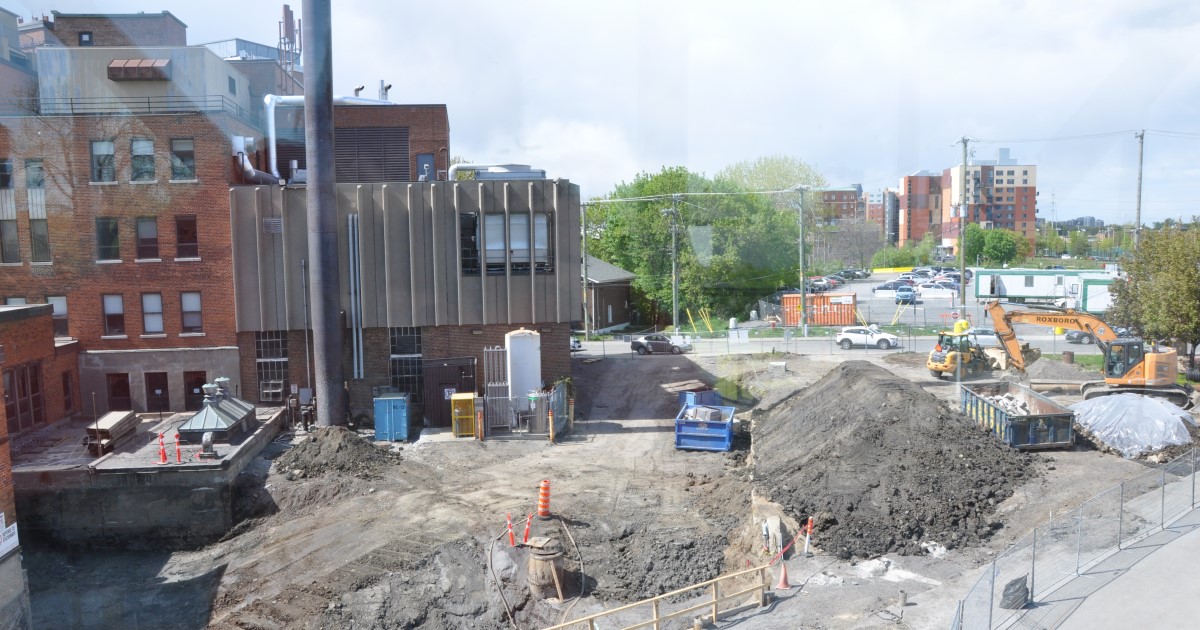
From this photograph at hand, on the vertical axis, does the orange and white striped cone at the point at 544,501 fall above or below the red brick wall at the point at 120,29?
below

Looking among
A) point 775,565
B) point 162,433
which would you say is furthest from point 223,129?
point 775,565

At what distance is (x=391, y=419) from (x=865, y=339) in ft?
94.7

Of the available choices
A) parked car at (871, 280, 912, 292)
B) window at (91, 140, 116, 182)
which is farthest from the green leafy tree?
window at (91, 140, 116, 182)

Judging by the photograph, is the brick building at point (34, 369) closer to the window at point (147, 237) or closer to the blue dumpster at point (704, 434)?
the window at point (147, 237)

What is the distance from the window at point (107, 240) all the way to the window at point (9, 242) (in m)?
2.77

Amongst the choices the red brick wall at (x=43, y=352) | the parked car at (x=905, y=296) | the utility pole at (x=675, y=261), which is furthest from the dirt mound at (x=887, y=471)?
the parked car at (x=905, y=296)

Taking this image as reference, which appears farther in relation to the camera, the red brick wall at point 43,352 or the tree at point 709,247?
the tree at point 709,247

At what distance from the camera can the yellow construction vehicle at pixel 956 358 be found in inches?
1330

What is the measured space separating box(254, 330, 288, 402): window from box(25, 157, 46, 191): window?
28.8 ft

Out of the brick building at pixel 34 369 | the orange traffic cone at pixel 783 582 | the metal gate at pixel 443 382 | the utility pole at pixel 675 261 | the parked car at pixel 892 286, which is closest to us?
the orange traffic cone at pixel 783 582

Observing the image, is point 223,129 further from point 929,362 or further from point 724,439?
point 929,362

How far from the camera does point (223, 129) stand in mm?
27781

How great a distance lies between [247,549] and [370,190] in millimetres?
13276

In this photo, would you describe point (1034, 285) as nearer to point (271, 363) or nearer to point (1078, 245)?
point (1078, 245)
